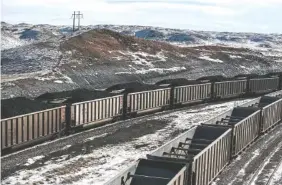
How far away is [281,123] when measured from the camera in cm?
3136

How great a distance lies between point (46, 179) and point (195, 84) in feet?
72.6

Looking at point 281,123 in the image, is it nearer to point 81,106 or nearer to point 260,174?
point 260,174

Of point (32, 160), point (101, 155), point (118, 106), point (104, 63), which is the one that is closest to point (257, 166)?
point (101, 155)

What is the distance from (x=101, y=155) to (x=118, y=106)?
822 cm

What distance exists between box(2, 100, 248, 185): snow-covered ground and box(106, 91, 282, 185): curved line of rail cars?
3.60 m

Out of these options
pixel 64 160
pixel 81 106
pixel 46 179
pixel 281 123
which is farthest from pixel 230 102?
pixel 46 179

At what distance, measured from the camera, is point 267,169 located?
20.1 m

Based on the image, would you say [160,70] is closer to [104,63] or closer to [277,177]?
[104,63]

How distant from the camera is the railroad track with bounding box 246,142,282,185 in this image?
18344 millimetres

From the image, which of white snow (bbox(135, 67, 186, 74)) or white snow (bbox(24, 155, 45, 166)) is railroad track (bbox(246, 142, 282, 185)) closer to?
white snow (bbox(24, 155, 45, 166))

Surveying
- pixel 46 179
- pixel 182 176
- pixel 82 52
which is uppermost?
pixel 82 52

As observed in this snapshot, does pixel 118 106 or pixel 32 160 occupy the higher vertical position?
pixel 118 106

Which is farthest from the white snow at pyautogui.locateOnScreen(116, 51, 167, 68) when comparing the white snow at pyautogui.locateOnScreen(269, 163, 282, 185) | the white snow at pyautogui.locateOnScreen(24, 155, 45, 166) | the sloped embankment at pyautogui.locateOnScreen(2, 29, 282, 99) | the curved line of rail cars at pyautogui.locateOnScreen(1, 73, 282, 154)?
the white snow at pyautogui.locateOnScreen(269, 163, 282, 185)

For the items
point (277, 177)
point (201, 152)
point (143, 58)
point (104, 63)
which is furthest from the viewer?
point (143, 58)
